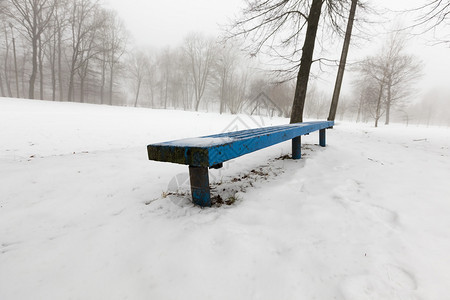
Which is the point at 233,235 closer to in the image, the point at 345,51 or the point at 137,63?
the point at 345,51

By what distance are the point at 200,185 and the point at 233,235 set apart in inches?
19.6

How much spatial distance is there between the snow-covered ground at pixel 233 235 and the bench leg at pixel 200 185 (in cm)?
8

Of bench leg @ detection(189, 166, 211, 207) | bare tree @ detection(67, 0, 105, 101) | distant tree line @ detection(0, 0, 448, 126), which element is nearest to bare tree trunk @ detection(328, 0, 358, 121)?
distant tree line @ detection(0, 0, 448, 126)

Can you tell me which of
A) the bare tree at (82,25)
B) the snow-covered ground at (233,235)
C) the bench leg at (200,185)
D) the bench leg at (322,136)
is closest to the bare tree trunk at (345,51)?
the bench leg at (322,136)

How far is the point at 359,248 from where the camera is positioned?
1187 millimetres

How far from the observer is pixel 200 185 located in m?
1.63

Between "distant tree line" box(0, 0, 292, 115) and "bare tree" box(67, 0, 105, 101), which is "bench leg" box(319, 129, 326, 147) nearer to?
"distant tree line" box(0, 0, 292, 115)

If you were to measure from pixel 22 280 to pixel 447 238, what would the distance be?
8.05 ft

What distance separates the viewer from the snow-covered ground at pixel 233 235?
3.16 ft

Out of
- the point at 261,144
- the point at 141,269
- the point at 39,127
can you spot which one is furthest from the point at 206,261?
the point at 39,127

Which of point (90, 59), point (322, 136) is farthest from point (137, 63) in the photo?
point (322, 136)

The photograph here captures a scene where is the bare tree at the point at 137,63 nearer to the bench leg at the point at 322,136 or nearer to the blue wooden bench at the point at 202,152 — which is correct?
the bench leg at the point at 322,136

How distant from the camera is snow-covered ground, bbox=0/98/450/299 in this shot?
0.96 meters

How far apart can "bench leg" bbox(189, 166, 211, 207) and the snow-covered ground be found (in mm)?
80
